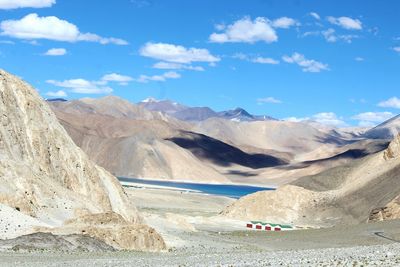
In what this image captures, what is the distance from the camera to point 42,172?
55156mm

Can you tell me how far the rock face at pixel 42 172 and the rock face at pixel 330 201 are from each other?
50682mm

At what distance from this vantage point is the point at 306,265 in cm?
2492

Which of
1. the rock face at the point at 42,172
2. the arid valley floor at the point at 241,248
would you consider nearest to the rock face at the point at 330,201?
the arid valley floor at the point at 241,248

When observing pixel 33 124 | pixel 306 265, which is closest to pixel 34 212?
pixel 33 124

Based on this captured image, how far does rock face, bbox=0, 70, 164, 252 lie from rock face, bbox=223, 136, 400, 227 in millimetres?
50682

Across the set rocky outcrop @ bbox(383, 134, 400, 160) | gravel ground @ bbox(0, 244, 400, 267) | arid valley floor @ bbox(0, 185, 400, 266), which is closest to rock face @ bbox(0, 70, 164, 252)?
arid valley floor @ bbox(0, 185, 400, 266)

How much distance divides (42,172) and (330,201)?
234ft

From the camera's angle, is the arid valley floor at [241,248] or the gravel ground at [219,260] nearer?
the gravel ground at [219,260]

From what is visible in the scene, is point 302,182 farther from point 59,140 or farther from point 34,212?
point 34,212

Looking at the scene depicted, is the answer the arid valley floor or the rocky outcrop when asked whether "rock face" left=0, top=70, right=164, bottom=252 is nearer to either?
the arid valley floor

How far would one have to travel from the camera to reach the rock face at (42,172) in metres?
47.9

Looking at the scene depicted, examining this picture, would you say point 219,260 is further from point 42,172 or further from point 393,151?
point 393,151

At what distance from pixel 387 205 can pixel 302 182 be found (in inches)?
1784

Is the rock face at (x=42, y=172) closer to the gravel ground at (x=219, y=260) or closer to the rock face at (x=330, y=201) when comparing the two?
the gravel ground at (x=219, y=260)
